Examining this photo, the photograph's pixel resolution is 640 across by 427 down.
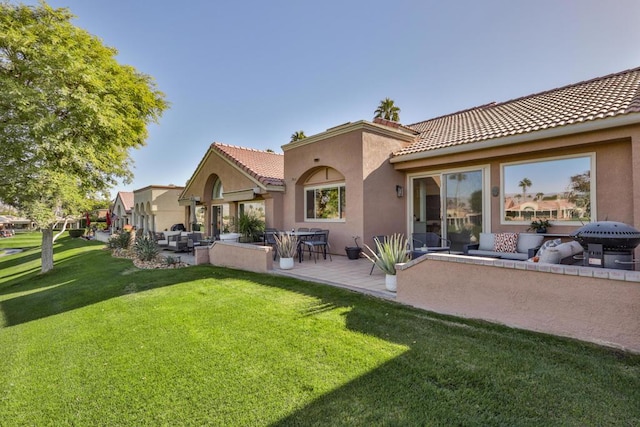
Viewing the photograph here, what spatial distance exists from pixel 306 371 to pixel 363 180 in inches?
387

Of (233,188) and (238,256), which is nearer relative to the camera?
(238,256)

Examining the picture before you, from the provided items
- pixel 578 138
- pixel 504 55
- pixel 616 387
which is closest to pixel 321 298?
pixel 616 387

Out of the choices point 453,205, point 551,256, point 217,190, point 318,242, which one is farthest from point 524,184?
point 217,190

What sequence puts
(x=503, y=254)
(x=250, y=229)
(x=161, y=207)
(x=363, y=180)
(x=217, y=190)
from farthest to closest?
(x=161, y=207) < (x=217, y=190) < (x=250, y=229) < (x=363, y=180) < (x=503, y=254)

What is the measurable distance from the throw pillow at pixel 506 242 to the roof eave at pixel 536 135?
126 inches

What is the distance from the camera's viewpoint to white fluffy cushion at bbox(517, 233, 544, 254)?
990cm

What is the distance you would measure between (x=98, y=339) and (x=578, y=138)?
46.3 ft

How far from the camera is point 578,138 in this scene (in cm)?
941

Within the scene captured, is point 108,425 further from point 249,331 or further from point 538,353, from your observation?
point 538,353

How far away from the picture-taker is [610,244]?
17.8 feet

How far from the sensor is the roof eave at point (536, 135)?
27.5 ft

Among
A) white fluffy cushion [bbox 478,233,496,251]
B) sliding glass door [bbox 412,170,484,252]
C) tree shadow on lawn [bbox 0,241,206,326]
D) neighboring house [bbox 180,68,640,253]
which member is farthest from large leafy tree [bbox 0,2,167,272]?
white fluffy cushion [bbox 478,233,496,251]

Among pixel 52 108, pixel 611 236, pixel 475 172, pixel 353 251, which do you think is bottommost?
pixel 353 251

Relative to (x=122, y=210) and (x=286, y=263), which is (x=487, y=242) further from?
(x=122, y=210)
